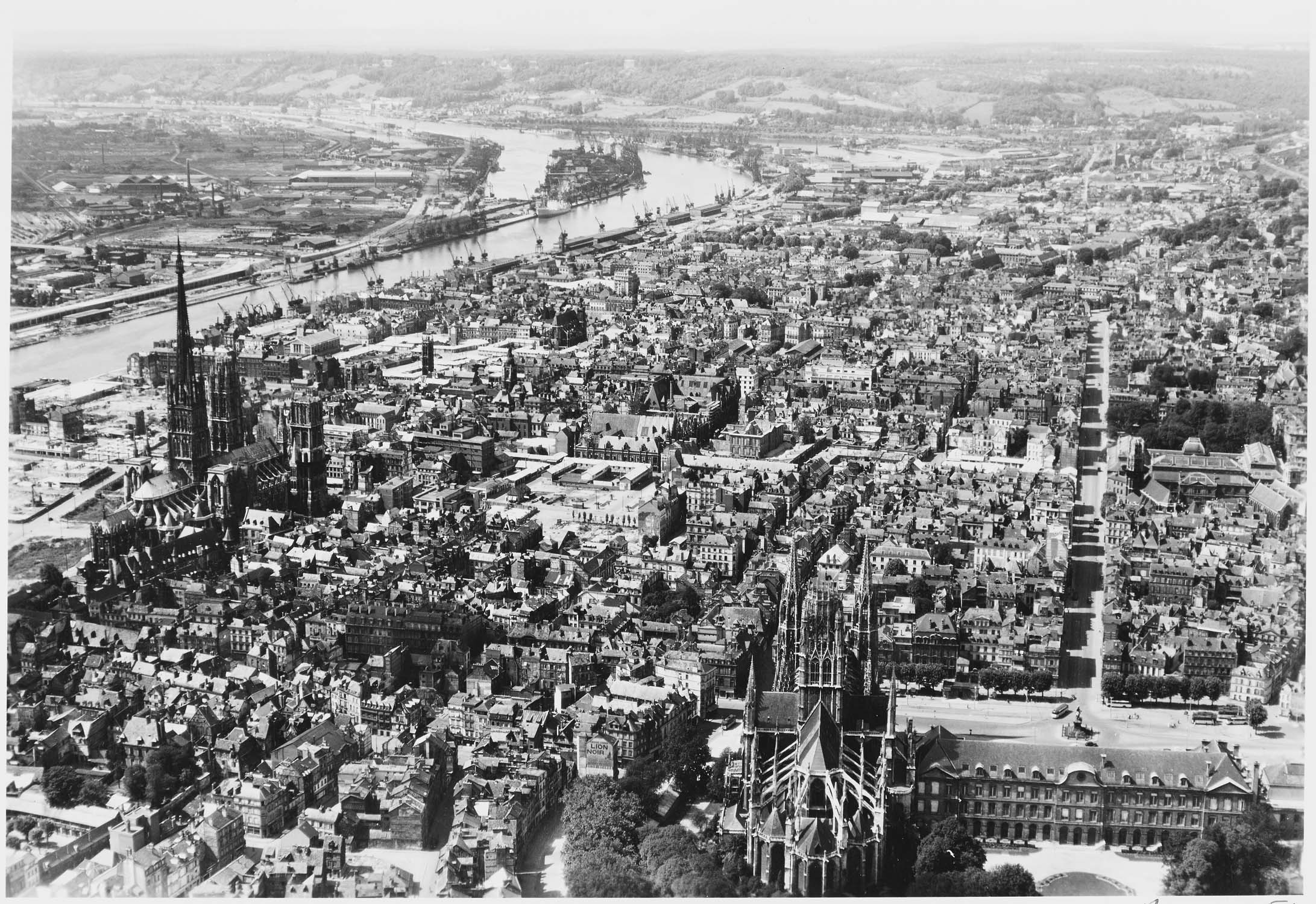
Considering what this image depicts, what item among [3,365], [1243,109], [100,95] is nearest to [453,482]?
[3,365]

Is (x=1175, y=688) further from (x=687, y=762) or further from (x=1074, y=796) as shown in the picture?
(x=687, y=762)

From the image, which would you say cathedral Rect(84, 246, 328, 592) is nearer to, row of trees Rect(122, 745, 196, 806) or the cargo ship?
row of trees Rect(122, 745, 196, 806)

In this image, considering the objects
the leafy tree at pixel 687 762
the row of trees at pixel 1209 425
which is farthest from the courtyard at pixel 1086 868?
the row of trees at pixel 1209 425

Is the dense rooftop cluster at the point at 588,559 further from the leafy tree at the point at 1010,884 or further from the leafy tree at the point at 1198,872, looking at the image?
the leafy tree at the point at 1010,884

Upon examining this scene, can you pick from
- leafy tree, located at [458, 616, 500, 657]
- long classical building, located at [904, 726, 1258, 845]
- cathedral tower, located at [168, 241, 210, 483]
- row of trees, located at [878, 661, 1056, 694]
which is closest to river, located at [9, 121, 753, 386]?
cathedral tower, located at [168, 241, 210, 483]

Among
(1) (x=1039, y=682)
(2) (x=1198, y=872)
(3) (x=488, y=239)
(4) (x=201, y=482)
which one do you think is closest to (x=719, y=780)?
(2) (x=1198, y=872)

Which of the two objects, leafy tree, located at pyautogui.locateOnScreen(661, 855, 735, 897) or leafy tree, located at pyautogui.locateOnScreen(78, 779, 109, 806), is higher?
leafy tree, located at pyautogui.locateOnScreen(661, 855, 735, 897)

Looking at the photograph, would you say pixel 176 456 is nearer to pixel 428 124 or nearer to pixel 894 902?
pixel 894 902
